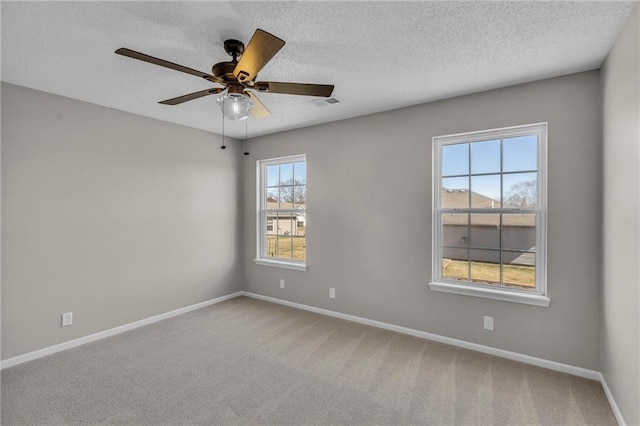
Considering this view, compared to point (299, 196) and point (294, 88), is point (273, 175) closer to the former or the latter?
point (299, 196)

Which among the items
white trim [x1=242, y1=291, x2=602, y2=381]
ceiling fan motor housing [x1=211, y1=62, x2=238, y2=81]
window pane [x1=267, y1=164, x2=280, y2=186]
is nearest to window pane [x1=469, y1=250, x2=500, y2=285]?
white trim [x1=242, y1=291, x2=602, y2=381]

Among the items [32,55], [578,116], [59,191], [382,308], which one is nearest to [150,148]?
[59,191]

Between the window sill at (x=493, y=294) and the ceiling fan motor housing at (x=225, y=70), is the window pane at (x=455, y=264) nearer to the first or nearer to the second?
the window sill at (x=493, y=294)

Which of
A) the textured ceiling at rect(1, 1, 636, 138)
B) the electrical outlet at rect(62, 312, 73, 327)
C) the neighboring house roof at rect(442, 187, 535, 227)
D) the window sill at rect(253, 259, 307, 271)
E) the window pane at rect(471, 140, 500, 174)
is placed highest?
the textured ceiling at rect(1, 1, 636, 138)

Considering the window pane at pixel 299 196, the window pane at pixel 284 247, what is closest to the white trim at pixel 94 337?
the window pane at pixel 284 247

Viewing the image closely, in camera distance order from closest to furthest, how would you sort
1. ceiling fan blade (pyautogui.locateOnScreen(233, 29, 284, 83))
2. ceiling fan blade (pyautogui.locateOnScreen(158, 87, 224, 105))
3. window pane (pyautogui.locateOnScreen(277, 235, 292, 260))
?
ceiling fan blade (pyautogui.locateOnScreen(233, 29, 284, 83)) < ceiling fan blade (pyautogui.locateOnScreen(158, 87, 224, 105)) < window pane (pyautogui.locateOnScreen(277, 235, 292, 260))

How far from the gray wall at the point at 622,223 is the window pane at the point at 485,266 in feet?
2.55

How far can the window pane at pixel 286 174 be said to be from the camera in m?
4.58

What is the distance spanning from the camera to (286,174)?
15.2 ft

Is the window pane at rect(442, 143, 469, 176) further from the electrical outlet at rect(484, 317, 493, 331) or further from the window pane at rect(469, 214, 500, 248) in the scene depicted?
the electrical outlet at rect(484, 317, 493, 331)

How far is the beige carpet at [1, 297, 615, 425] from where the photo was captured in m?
2.09

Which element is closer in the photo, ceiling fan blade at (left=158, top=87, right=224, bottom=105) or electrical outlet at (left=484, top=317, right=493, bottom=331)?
ceiling fan blade at (left=158, top=87, right=224, bottom=105)

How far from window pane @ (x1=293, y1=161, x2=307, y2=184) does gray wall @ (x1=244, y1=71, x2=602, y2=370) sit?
218 millimetres

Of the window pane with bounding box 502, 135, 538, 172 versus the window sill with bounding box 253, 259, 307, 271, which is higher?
the window pane with bounding box 502, 135, 538, 172
